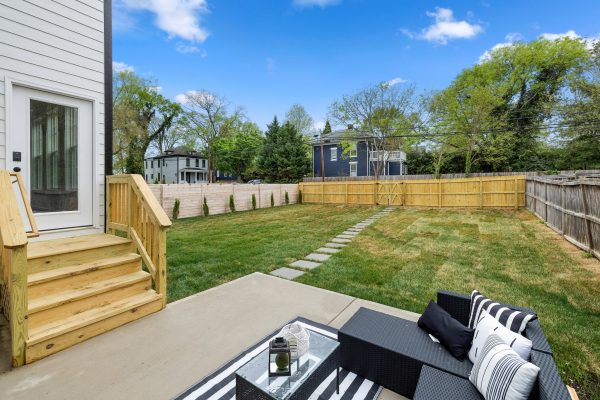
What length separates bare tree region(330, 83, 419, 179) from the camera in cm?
1975

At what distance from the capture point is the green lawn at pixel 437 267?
9.25 ft

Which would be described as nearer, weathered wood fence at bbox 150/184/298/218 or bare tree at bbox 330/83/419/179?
weathered wood fence at bbox 150/184/298/218

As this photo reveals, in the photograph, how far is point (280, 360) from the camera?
1558 millimetres

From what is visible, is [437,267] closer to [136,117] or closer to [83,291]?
[83,291]

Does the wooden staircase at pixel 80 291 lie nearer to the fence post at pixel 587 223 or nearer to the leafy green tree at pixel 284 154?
the fence post at pixel 587 223

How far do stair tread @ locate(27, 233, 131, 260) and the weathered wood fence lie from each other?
6.64 m

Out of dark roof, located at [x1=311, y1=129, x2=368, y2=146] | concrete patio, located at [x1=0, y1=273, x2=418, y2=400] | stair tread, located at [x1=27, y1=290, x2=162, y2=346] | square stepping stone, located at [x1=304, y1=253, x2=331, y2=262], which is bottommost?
concrete patio, located at [x1=0, y1=273, x2=418, y2=400]

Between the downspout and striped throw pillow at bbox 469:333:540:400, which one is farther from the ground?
the downspout

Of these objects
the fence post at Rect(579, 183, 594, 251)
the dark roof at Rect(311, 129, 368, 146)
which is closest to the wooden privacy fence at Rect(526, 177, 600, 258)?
the fence post at Rect(579, 183, 594, 251)

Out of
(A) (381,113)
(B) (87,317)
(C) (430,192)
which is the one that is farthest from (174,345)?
(A) (381,113)

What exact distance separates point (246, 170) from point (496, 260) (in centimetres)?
2812

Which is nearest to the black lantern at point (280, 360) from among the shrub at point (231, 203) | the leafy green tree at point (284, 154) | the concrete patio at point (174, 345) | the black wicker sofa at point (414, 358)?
the black wicker sofa at point (414, 358)

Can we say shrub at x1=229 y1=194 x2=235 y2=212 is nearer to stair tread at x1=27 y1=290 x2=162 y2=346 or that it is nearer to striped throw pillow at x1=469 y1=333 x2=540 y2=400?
stair tread at x1=27 y1=290 x2=162 y2=346

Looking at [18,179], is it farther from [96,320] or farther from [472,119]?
[472,119]
